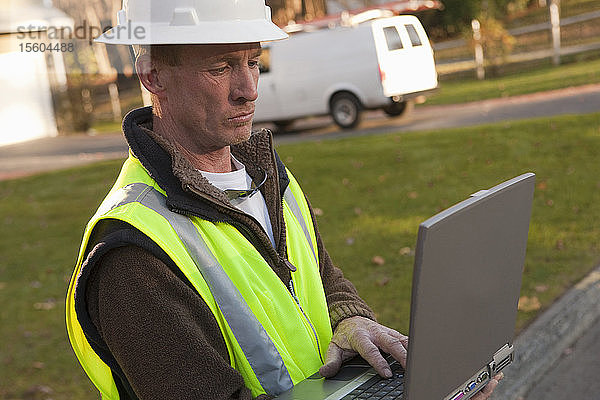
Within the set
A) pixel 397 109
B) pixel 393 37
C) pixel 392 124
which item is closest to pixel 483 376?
pixel 393 37

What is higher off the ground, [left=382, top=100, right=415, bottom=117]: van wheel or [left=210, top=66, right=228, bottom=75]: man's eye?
[left=210, top=66, right=228, bottom=75]: man's eye

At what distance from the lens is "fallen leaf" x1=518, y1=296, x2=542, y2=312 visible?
5526 mm

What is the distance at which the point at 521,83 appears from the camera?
18734 millimetres

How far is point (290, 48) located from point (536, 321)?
12.0 m

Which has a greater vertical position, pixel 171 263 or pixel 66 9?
pixel 66 9

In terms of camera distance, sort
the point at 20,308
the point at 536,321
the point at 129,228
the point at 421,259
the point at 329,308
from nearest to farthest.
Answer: the point at 421,259 < the point at 129,228 < the point at 329,308 < the point at 536,321 < the point at 20,308

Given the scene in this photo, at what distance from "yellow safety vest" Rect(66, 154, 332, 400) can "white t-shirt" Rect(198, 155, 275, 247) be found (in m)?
0.15

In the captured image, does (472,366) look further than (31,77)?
No

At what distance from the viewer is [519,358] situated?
4816 millimetres

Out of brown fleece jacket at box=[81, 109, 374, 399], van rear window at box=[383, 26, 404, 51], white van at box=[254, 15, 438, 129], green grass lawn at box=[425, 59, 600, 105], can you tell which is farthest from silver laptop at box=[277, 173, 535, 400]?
green grass lawn at box=[425, 59, 600, 105]

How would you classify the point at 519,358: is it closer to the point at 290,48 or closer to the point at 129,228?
the point at 129,228

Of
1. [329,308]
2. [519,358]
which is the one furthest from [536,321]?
[329,308]

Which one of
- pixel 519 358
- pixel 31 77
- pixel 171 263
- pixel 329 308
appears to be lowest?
pixel 519 358

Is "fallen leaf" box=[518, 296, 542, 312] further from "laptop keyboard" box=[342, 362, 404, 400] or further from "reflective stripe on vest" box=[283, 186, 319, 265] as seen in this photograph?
"laptop keyboard" box=[342, 362, 404, 400]
